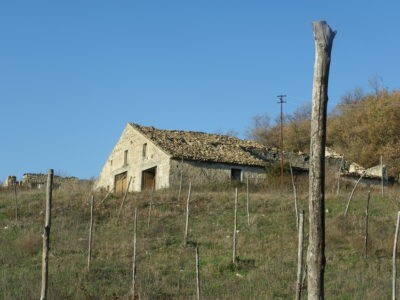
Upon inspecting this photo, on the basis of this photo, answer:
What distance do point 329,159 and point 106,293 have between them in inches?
1094

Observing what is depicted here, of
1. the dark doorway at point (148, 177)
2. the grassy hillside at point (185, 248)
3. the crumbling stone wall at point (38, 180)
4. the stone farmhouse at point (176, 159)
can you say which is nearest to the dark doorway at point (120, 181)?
the stone farmhouse at point (176, 159)

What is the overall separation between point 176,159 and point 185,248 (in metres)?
14.0

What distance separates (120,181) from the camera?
132 ft

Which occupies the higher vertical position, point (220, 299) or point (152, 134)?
point (152, 134)

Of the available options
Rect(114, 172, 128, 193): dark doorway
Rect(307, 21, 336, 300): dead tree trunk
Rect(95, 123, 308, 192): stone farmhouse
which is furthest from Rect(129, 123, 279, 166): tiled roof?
Rect(307, 21, 336, 300): dead tree trunk

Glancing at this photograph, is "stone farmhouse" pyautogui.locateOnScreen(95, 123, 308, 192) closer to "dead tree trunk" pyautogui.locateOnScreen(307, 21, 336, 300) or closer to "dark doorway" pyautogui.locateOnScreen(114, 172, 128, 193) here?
"dark doorway" pyautogui.locateOnScreen(114, 172, 128, 193)

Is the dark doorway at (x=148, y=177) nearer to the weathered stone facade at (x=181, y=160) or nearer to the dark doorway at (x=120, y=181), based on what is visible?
the weathered stone facade at (x=181, y=160)

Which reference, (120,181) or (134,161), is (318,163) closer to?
(134,161)

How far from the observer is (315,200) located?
7.92 meters

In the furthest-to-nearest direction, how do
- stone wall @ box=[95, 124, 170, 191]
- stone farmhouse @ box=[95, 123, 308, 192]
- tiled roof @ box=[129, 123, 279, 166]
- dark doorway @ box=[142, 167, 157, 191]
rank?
dark doorway @ box=[142, 167, 157, 191] < tiled roof @ box=[129, 123, 279, 166] < stone wall @ box=[95, 124, 170, 191] < stone farmhouse @ box=[95, 123, 308, 192]

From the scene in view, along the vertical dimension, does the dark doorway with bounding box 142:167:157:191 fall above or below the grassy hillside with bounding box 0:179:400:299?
above

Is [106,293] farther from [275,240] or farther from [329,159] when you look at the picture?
[329,159]

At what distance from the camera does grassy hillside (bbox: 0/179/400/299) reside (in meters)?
16.9

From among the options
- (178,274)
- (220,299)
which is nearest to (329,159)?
(178,274)
